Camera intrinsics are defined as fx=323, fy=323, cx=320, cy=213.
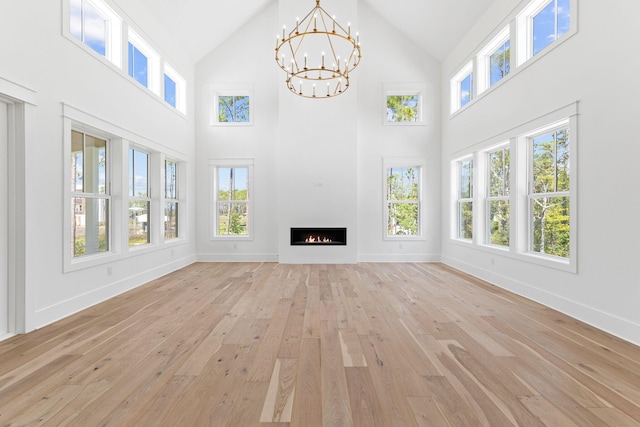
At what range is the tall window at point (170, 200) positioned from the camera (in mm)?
6137

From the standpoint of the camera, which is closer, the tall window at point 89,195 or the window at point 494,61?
the tall window at point 89,195

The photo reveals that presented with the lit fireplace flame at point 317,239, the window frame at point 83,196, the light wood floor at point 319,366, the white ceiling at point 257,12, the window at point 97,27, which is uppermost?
the white ceiling at point 257,12

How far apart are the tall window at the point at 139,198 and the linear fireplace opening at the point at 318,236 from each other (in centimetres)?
277

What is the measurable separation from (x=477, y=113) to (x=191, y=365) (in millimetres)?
5531

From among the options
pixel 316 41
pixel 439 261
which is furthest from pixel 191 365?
pixel 316 41

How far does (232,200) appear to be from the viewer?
7.24 meters

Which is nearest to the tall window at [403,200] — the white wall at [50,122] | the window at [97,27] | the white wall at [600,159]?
the white wall at [600,159]

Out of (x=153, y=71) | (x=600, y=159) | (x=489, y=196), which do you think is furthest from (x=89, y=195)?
(x=489, y=196)

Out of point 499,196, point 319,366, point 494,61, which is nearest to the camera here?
point 319,366

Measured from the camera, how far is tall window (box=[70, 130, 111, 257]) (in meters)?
3.74

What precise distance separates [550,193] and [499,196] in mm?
1143

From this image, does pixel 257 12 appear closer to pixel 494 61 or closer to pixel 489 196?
pixel 494 61

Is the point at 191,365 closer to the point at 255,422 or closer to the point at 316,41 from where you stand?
the point at 255,422

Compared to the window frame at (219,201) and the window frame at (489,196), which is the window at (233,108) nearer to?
the window frame at (219,201)
